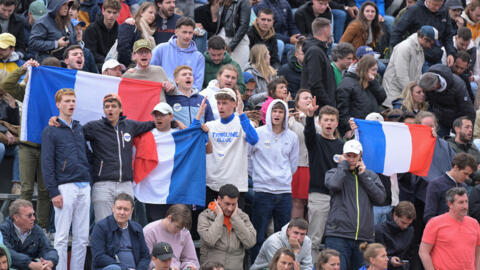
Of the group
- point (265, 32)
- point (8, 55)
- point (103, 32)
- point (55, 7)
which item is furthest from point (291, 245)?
point (265, 32)

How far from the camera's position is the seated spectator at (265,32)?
16.6m

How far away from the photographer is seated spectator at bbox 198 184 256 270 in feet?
39.5

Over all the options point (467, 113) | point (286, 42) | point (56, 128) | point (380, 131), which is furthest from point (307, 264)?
point (286, 42)

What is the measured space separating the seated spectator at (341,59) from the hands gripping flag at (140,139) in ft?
11.6

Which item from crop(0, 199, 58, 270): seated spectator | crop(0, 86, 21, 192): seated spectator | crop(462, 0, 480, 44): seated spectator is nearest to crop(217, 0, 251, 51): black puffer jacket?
crop(0, 86, 21, 192): seated spectator

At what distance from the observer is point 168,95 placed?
13.1m

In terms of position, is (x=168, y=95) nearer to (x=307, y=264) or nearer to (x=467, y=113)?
(x=307, y=264)

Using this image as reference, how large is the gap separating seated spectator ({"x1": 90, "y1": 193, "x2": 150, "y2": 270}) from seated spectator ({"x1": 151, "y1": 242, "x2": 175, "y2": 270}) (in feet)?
0.59

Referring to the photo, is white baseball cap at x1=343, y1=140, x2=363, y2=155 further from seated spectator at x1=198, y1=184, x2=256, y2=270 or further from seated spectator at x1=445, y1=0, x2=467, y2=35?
seated spectator at x1=445, y1=0, x2=467, y2=35

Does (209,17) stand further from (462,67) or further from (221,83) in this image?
(462,67)

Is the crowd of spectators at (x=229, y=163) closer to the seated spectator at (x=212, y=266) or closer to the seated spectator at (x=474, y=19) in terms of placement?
the seated spectator at (x=212, y=266)

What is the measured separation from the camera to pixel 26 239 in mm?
11008

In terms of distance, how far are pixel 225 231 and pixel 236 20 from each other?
5.52 m

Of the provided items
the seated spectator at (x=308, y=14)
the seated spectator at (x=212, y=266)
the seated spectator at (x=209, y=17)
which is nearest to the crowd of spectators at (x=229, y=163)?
the seated spectator at (x=212, y=266)
